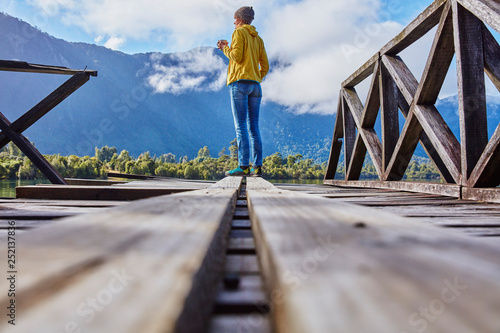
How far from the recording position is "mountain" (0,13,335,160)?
96688 millimetres

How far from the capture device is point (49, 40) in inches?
4417

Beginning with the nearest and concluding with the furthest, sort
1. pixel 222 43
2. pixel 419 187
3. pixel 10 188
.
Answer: pixel 419 187, pixel 222 43, pixel 10 188

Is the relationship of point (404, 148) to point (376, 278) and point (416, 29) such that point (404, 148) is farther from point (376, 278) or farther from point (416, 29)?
point (376, 278)

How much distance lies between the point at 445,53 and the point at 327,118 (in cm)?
13065

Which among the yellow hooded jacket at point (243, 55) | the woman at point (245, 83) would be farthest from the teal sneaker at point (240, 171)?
the yellow hooded jacket at point (243, 55)

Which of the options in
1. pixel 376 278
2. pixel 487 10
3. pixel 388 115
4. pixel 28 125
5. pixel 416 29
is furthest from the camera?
pixel 28 125

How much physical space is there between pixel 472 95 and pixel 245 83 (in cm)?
257

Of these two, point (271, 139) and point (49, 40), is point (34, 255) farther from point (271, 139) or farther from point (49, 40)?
point (49, 40)

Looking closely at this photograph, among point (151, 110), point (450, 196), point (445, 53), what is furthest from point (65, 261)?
point (151, 110)

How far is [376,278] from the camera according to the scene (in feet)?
0.89

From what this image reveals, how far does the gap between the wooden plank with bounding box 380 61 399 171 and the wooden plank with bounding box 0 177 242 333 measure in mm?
2851

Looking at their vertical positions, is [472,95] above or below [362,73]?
below

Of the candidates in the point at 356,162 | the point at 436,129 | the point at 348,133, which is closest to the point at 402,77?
the point at 436,129

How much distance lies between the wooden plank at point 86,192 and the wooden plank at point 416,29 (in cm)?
202
